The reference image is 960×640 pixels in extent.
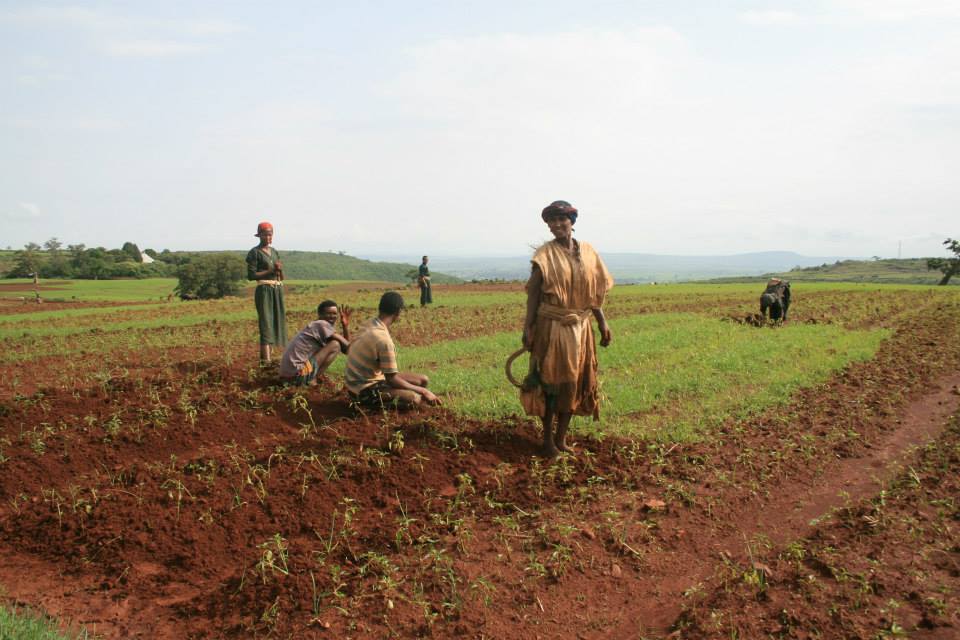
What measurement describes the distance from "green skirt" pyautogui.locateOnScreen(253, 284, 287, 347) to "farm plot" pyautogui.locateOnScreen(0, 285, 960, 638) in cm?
78

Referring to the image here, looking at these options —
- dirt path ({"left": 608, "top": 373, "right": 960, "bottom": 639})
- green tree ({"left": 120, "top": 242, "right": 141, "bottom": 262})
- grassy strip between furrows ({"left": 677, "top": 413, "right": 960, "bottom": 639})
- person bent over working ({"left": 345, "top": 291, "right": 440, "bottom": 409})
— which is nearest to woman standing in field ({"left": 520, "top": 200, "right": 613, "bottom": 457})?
person bent over working ({"left": 345, "top": 291, "right": 440, "bottom": 409})

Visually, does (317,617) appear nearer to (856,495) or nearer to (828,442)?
(856,495)

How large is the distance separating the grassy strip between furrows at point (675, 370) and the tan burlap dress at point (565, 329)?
111 centimetres

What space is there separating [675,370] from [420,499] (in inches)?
231

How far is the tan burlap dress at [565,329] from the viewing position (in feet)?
18.3

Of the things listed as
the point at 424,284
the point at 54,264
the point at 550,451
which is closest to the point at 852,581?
the point at 550,451

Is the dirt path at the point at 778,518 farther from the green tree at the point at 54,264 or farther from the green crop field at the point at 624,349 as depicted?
the green tree at the point at 54,264

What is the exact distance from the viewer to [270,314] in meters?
9.94

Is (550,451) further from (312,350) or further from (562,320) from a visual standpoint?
(312,350)

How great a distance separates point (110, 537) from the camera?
4.61 meters

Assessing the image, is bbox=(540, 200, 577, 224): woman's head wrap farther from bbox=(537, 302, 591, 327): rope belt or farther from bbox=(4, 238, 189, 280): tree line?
bbox=(4, 238, 189, 280): tree line

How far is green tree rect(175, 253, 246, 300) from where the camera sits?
144 feet

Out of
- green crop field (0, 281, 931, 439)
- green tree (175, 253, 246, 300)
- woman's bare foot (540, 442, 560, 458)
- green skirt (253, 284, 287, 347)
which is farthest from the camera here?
green tree (175, 253, 246, 300)

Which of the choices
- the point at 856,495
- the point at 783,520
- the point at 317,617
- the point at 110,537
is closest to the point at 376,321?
the point at 110,537
